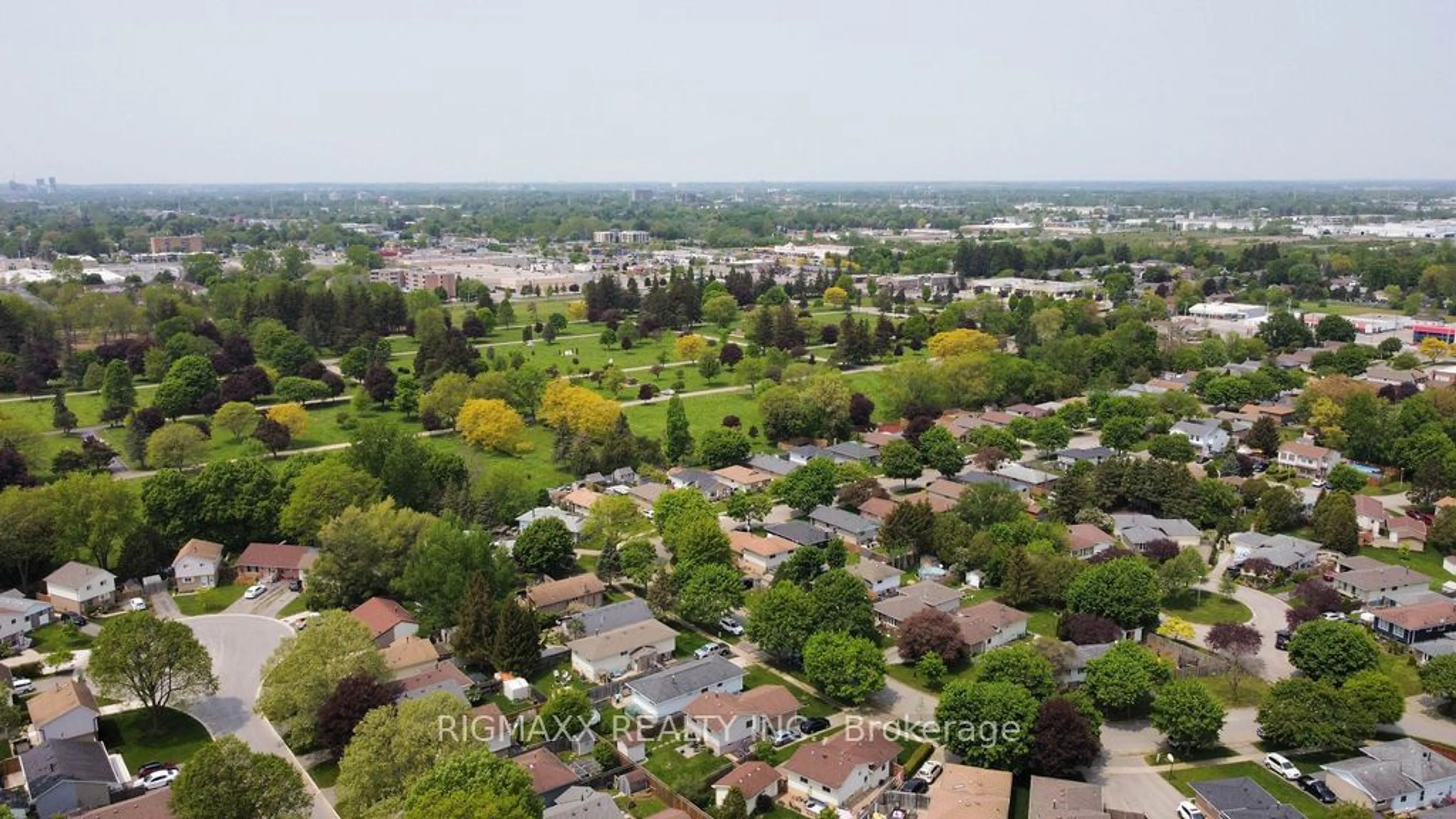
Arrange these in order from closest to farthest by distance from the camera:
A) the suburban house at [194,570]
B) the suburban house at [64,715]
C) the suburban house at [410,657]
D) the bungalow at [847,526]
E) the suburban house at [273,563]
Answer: the suburban house at [64,715] < the suburban house at [410,657] < the suburban house at [194,570] < the suburban house at [273,563] < the bungalow at [847,526]

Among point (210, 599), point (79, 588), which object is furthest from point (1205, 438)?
point (79, 588)

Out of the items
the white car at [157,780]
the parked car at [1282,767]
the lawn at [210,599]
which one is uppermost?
the parked car at [1282,767]

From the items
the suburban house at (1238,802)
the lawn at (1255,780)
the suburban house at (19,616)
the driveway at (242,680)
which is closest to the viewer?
the suburban house at (1238,802)

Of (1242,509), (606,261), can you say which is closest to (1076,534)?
(1242,509)

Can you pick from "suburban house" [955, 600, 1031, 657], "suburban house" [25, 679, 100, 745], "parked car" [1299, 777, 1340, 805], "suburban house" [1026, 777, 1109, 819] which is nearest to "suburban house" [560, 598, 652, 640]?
"suburban house" [955, 600, 1031, 657]

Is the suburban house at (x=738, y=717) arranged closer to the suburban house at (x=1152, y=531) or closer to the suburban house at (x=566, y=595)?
the suburban house at (x=566, y=595)

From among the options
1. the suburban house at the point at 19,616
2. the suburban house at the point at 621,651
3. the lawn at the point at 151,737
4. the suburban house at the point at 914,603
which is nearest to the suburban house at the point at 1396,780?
the suburban house at the point at 914,603

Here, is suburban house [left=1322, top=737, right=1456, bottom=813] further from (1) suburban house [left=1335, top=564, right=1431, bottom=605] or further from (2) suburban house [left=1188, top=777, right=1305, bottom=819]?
(1) suburban house [left=1335, top=564, right=1431, bottom=605]

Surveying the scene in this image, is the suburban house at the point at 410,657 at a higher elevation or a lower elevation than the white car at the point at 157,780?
higher
